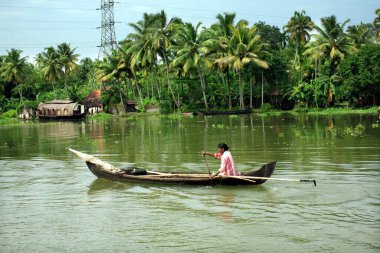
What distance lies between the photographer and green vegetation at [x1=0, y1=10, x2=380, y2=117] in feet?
137

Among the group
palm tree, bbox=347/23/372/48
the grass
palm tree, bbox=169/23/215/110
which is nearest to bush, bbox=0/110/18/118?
palm tree, bbox=169/23/215/110

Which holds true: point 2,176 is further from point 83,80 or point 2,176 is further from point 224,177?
point 83,80

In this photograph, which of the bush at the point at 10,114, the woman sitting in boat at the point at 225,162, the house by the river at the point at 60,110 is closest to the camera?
the woman sitting in boat at the point at 225,162

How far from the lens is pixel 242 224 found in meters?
8.26

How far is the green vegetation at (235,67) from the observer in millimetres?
41750

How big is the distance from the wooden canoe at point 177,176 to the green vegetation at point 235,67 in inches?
1184

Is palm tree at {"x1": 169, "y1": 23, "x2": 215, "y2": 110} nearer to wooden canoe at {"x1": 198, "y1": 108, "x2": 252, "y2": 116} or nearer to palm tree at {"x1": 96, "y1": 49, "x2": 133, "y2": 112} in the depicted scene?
wooden canoe at {"x1": 198, "y1": 108, "x2": 252, "y2": 116}

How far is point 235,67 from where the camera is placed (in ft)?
137

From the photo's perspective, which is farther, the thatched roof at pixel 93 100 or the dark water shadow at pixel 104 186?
the thatched roof at pixel 93 100

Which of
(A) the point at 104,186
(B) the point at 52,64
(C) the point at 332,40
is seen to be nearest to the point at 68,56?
(B) the point at 52,64

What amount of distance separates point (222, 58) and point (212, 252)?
37344 millimetres

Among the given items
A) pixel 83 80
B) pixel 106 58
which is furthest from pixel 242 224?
pixel 83 80

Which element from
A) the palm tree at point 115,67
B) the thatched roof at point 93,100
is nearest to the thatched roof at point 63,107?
the thatched roof at point 93,100

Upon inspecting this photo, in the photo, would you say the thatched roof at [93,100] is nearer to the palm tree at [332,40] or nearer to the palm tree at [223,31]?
the palm tree at [223,31]
